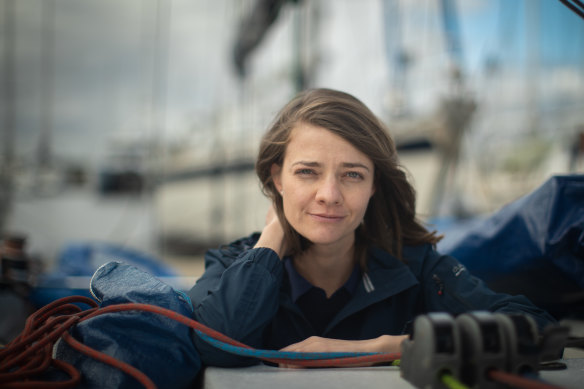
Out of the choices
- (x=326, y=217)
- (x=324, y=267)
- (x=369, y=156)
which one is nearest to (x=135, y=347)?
(x=326, y=217)

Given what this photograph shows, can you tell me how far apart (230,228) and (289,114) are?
1580cm

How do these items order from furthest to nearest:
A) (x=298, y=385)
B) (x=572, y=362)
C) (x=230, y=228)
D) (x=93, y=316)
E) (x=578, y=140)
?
(x=230, y=228) < (x=578, y=140) < (x=572, y=362) < (x=93, y=316) < (x=298, y=385)

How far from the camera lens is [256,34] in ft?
22.0

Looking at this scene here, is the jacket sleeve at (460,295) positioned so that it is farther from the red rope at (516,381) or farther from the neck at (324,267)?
the red rope at (516,381)

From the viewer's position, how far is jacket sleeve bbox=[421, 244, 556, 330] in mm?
1580

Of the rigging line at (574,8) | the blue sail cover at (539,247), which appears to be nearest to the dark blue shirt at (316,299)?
the blue sail cover at (539,247)

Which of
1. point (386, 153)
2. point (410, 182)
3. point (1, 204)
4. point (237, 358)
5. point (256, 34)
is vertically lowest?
point (1, 204)

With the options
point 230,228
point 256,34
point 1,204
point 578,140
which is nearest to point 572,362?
point 578,140

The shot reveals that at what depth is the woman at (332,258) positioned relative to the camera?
4.86 feet

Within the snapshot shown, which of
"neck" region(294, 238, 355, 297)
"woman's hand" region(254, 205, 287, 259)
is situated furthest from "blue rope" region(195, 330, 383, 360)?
"neck" region(294, 238, 355, 297)

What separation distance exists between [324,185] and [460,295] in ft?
2.05

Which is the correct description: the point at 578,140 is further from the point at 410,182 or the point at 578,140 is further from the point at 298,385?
the point at 298,385

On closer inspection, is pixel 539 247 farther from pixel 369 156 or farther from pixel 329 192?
pixel 329 192

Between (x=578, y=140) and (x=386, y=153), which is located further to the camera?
(x=578, y=140)
